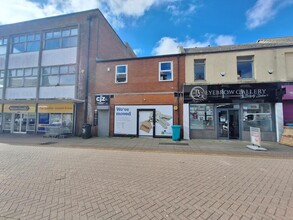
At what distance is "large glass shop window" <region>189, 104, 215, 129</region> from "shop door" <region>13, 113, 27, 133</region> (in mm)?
16014

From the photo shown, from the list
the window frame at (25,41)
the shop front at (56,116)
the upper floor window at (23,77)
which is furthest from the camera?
the window frame at (25,41)

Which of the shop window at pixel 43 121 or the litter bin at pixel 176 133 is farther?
the shop window at pixel 43 121

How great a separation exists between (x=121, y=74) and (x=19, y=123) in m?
11.7

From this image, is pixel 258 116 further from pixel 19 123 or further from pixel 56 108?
pixel 19 123

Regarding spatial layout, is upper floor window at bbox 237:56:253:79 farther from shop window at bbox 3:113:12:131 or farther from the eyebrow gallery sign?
shop window at bbox 3:113:12:131

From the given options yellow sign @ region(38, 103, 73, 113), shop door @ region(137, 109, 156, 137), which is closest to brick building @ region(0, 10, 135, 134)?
yellow sign @ region(38, 103, 73, 113)

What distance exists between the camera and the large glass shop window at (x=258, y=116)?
12547mm

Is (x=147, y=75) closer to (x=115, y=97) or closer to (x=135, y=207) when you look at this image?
(x=115, y=97)

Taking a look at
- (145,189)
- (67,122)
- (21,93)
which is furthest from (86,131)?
(145,189)

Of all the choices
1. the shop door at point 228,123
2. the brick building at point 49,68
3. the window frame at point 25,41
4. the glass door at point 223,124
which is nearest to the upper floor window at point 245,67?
the shop door at point 228,123

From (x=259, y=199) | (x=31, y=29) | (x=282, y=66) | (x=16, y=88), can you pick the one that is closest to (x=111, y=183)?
(x=259, y=199)

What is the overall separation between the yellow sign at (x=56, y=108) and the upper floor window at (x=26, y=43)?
6.19 m

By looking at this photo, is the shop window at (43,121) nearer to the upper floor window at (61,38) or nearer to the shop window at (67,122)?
the shop window at (67,122)

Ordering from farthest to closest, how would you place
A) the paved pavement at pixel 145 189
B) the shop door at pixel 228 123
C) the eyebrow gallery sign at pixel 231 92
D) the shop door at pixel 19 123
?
the shop door at pixel 19 123
the shop door at pixel 228 123
the eyebrow gallery sign at pixel 231 92
the paved pavement at pixel 145 189
